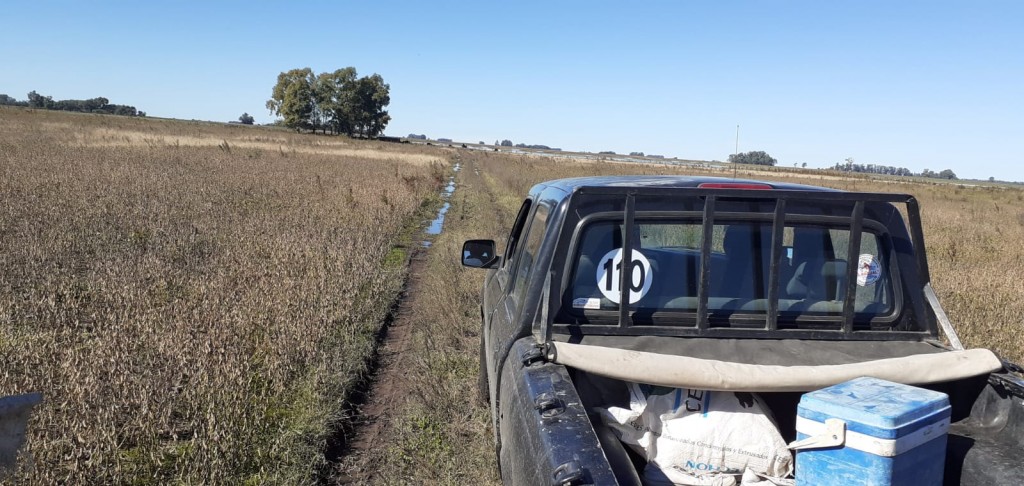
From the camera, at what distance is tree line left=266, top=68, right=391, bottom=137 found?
313ft

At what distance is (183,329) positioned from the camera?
5.46 metres

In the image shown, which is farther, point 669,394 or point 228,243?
point 228,243

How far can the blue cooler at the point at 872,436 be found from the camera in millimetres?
2094

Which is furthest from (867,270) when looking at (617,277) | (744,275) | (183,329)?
(183,329)

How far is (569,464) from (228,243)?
860 cm

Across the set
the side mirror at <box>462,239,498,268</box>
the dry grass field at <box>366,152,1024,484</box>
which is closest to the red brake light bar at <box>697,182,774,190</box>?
the side mirror at <box>462,239,498,268</box>

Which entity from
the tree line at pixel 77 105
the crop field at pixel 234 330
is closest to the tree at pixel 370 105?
the tree line at pixel 77 105

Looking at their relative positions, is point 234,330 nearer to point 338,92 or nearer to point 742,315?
point 742,315

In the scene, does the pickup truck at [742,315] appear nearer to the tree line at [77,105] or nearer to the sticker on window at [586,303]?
the sticker on window at [586,303]

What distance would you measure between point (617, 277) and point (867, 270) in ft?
3.54

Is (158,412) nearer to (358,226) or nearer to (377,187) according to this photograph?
(358,226)

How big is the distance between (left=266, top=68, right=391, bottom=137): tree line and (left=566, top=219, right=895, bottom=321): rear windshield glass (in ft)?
314

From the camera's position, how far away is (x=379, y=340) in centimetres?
655

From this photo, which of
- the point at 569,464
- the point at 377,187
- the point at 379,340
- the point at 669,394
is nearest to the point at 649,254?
the point at 669,394
